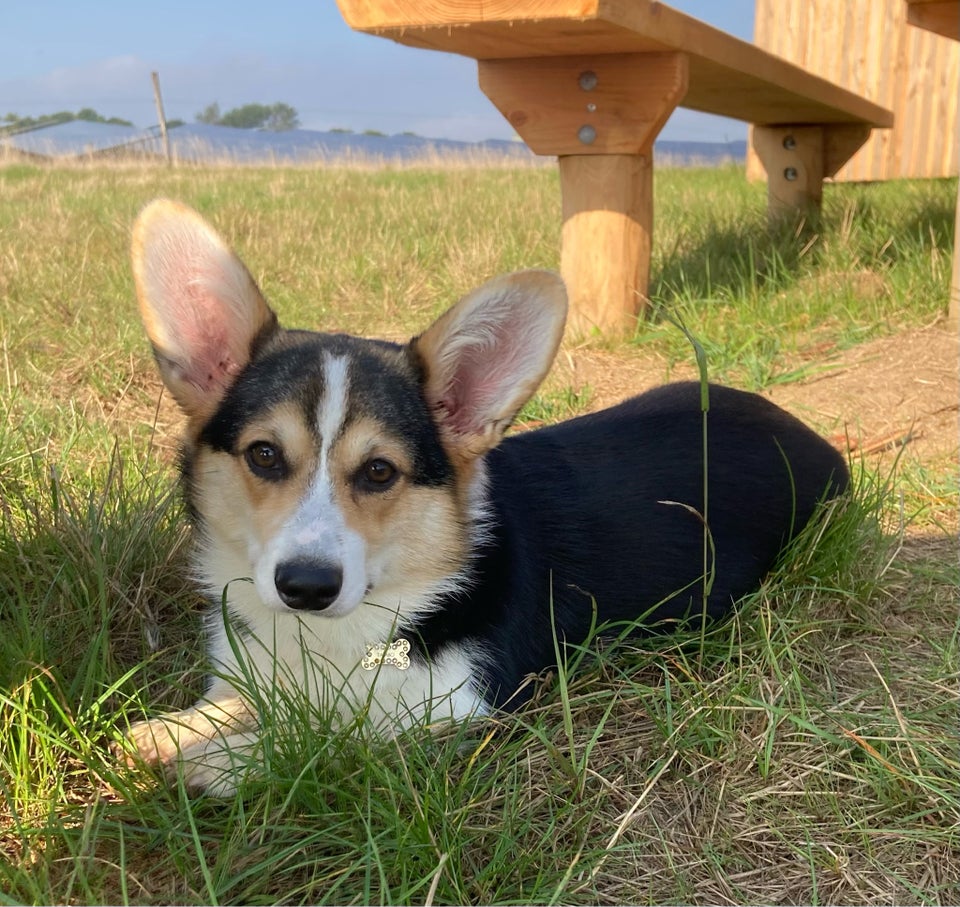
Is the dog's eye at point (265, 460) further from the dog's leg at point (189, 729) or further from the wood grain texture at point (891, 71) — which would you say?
the wood grain texture at point (891, 71)

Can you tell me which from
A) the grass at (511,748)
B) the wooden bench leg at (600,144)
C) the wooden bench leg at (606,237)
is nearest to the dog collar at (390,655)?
the grass at (511,748)

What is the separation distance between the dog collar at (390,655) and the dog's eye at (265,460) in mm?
428

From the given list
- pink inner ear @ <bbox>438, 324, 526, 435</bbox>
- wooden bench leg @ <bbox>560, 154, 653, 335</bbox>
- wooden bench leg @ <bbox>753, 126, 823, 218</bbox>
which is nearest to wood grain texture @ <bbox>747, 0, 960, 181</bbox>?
wooden bench leg @ <bbox>753, 126, 823, 218</bbox>

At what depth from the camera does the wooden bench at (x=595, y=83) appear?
12.8 ft

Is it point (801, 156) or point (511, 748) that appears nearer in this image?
point (511, 748)

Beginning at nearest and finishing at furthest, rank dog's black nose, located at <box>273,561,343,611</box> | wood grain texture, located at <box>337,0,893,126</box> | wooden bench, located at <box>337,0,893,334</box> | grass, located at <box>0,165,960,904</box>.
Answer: grass, located at <box>0,165,960,904</box>
dog's black nose, located at <box>273,561,343,611</box>
wood grain texture, located at <box>337,0,893,126</box>
wooden bench, located at <box>337,0,893,334</box>

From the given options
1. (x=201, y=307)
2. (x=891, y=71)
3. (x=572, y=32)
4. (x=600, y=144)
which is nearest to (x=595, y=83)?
(x=600, y=144)

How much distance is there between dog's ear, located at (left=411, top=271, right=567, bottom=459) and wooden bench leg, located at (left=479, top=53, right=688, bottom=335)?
274cm

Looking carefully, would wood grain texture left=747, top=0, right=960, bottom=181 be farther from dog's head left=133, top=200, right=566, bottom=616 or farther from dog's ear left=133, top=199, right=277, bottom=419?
dog's ear left=133, top=199, right=277, bottom=419

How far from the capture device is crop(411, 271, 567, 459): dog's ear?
7.11 ft

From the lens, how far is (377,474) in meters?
2.14

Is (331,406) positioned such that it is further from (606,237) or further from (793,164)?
(793,164)

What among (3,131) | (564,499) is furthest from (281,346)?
(3,131)

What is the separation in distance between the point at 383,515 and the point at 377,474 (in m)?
0.09
